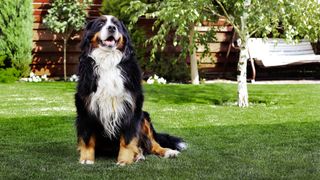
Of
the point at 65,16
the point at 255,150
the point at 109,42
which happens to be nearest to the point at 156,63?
the point at 65,16

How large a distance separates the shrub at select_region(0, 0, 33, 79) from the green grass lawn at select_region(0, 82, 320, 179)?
4.93 ft

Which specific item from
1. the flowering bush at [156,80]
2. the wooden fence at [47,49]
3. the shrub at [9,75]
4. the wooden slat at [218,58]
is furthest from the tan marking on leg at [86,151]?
the wooden slat at [218,58]

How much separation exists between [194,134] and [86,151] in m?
1.87

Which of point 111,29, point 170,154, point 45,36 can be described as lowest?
point 170,154

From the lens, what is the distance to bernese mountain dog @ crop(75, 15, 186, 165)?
438 centimetres

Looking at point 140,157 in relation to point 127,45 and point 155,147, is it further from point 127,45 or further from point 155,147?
point 127,45

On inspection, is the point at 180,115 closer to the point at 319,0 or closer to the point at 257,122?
the point at 257,122

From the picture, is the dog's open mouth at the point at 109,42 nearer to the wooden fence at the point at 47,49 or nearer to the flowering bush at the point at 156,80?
the flowering bush at the point at 156,80

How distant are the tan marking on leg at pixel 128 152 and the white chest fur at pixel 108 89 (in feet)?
0.69

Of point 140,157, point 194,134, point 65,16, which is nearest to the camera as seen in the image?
point 140,157

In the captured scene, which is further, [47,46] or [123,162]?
[47,46]

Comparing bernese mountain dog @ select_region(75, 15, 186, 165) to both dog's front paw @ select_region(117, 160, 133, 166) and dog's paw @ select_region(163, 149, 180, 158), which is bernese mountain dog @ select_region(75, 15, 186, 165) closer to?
dog's front paw @ select_region(117, 160, 133, 166)

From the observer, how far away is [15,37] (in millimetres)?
12234

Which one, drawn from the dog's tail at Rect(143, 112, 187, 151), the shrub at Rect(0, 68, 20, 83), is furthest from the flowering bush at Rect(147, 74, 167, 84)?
the dog's tail at Rect(143, 112, 187, 151)
